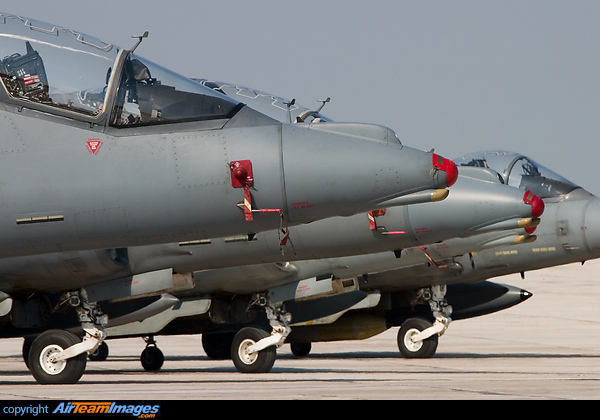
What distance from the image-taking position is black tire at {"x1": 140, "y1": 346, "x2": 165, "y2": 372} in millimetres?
16719

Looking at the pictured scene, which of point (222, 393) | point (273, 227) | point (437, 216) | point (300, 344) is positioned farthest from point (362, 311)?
point (273, 227)

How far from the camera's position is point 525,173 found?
19.3 m

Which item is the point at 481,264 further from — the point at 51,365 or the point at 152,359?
the point at 51,365

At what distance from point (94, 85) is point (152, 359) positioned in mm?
8377

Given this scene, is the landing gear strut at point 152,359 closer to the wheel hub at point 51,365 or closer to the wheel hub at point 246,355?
the wheel hub at point 246,355

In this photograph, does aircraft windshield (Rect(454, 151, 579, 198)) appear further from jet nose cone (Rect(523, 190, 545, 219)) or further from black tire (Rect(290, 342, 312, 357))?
black tire (Rect(290, 342, 312, 357))

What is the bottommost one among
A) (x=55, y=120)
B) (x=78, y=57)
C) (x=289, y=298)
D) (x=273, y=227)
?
(x=289, y=298)

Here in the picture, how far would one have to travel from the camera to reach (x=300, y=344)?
20406mm

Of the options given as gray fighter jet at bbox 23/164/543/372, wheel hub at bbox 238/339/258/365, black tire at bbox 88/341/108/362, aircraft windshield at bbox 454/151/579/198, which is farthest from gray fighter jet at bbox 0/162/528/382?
aircraft windshield at bbox 454/151/579/198

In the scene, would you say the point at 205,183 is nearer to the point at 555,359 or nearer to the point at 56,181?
the point at 56,181

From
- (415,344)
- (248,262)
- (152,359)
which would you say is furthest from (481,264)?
(152,359)

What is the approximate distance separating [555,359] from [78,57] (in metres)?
12.4
